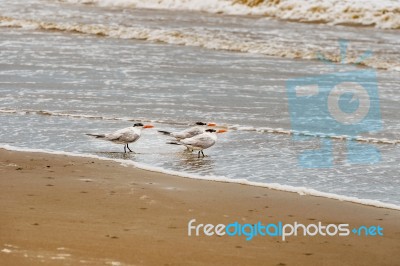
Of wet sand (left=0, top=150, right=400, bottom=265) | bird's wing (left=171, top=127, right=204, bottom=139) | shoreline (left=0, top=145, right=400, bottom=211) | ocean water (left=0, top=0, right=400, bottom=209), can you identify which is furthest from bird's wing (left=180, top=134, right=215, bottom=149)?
wet sand (left=0, top=150, right=400, bottom=265)

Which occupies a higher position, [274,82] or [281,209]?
[274,82]

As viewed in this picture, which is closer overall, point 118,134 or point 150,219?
point 150,219

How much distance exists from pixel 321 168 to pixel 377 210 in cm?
163

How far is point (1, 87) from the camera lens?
42.2ft

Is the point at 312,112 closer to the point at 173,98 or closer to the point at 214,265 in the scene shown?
the point at 173,98

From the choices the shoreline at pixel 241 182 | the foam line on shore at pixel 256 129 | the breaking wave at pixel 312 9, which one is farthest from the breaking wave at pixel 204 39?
the shoreline at pixel 241 182

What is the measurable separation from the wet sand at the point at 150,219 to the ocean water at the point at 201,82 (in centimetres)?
46

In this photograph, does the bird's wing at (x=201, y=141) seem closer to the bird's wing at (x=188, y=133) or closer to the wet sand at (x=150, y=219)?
the bird's wing at (x=188, y=133)

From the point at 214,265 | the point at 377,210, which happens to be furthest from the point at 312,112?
the point at 214,265

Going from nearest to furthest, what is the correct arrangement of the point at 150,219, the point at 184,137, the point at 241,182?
the point at 150,219
the point at 241,182
the point at 184,137

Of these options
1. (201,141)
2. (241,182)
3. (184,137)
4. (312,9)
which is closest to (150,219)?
(241,182)

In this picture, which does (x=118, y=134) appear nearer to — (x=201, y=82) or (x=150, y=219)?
(x=150, y=219)

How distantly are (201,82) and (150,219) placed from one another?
25.4 feet

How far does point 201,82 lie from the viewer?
1356 cm
